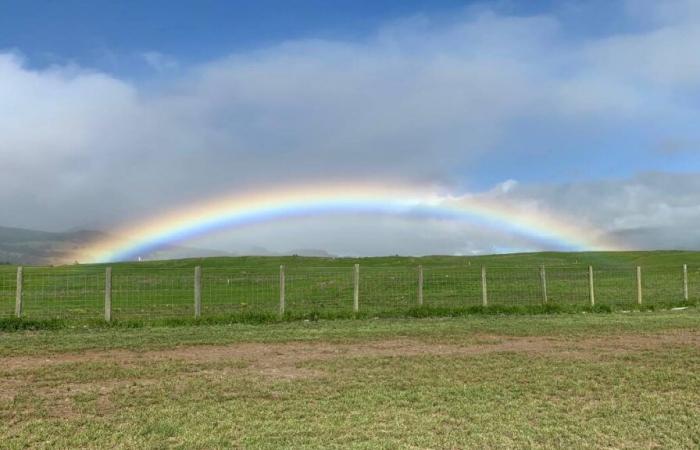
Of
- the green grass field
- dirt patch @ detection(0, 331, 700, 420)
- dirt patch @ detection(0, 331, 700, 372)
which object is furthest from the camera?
the green grass field

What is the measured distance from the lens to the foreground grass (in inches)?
257

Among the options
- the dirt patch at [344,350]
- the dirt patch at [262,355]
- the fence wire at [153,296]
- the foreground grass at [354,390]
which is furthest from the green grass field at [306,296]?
the dirt patch at [262,355]

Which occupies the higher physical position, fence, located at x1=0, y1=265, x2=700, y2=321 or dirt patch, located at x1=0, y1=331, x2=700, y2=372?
fence, located at x1=0, y1=265, x2=700, y2=321

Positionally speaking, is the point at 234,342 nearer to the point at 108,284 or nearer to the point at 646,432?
the point at 108,284

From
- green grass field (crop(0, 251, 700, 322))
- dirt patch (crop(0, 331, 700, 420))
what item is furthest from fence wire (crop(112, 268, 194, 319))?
dirt patch (crop(0, 331, 700, 420))

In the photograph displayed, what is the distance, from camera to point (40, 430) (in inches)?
266

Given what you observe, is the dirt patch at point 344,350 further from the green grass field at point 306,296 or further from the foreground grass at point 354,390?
the green grass field at point 306,296

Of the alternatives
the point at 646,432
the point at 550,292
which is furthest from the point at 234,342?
the point at 550,292

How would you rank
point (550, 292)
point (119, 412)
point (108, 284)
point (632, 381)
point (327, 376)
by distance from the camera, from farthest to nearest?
1. point (550, 292)
2. point (108, 284)
3. point (327, 376)
4. point (632, 381)
5. point (119, 412)

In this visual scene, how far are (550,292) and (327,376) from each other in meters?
24.9

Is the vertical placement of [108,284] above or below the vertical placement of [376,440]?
above

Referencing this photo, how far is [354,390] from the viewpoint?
8641 mm

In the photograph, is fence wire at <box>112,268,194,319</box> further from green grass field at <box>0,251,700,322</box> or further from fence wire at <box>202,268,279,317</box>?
fence wire at <box>202,268,279,317</box>

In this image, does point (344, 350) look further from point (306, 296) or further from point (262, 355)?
point (306, 296)
